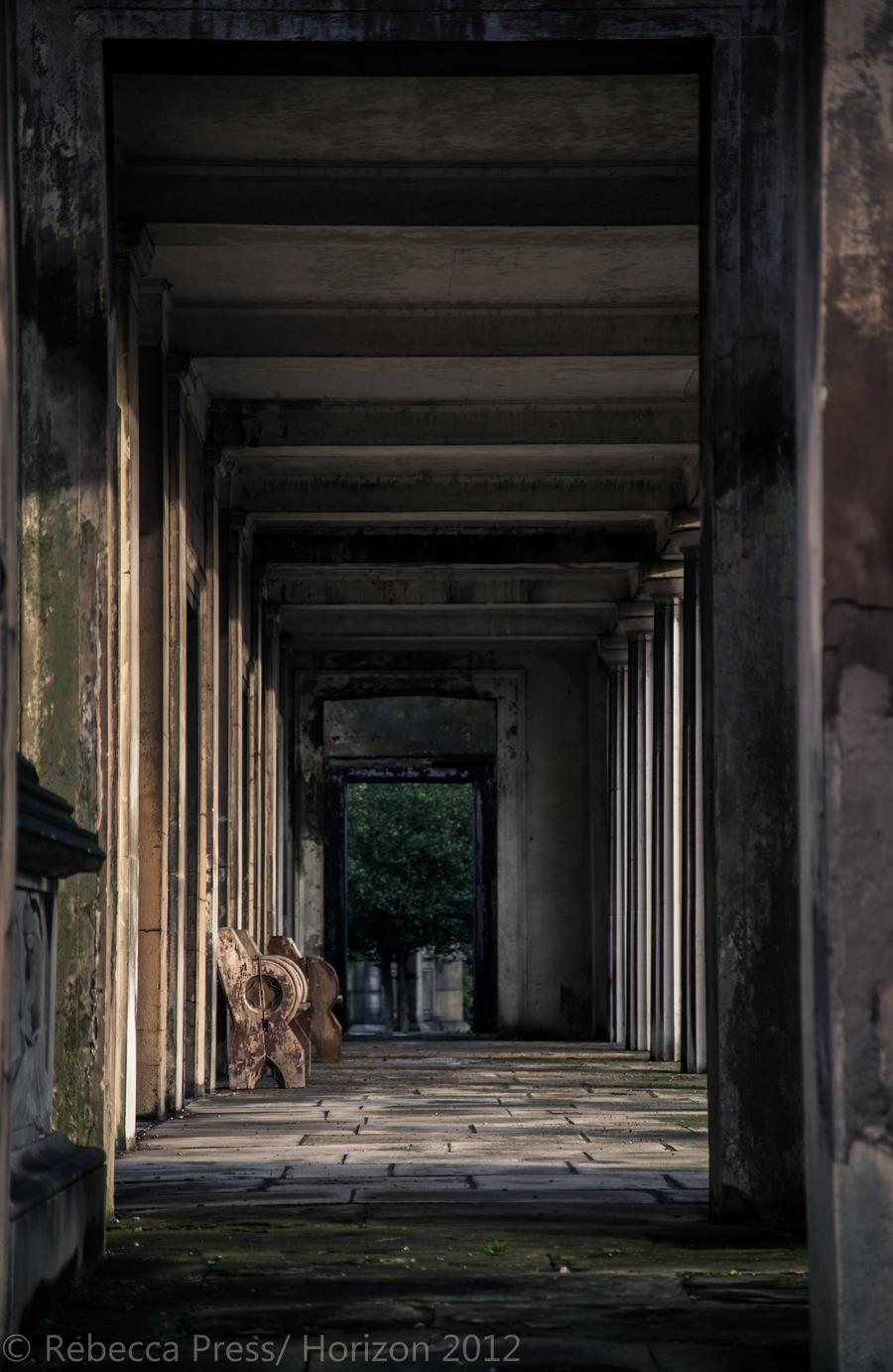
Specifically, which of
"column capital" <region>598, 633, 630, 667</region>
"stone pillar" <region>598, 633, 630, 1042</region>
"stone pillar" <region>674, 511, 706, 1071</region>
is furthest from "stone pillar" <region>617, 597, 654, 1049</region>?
"stone pillar" <region>674, 511, 706, 1071</region>

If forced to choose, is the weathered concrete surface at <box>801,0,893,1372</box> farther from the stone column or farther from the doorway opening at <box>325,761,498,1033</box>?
the doorway opening at <box>325,761,498,1033</box>

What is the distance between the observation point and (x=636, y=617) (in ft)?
64.2

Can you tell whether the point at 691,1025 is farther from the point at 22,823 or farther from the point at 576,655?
the point at 22,823

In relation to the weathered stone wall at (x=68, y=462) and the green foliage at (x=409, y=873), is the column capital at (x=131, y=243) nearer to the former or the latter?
the weathered stone wall at (x=68, y=462)

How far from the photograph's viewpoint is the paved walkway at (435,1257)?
373cm

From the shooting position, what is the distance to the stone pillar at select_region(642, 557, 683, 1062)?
17.1 metres

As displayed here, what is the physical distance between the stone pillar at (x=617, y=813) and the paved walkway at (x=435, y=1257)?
11.4 metres

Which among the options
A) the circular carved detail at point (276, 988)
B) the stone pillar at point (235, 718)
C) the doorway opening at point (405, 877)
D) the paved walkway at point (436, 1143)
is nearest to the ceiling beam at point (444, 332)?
the stone pillar at point (235, 718)

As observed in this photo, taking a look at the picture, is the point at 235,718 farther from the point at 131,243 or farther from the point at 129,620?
the point at 131,243

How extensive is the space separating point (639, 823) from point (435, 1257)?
14.6m

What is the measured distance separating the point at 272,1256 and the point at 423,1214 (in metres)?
0.97

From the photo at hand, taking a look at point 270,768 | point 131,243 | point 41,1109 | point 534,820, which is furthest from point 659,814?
point 41,1109

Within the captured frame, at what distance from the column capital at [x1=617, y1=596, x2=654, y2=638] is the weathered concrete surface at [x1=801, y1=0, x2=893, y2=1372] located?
1595cm

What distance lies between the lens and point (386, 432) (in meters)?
14.4
